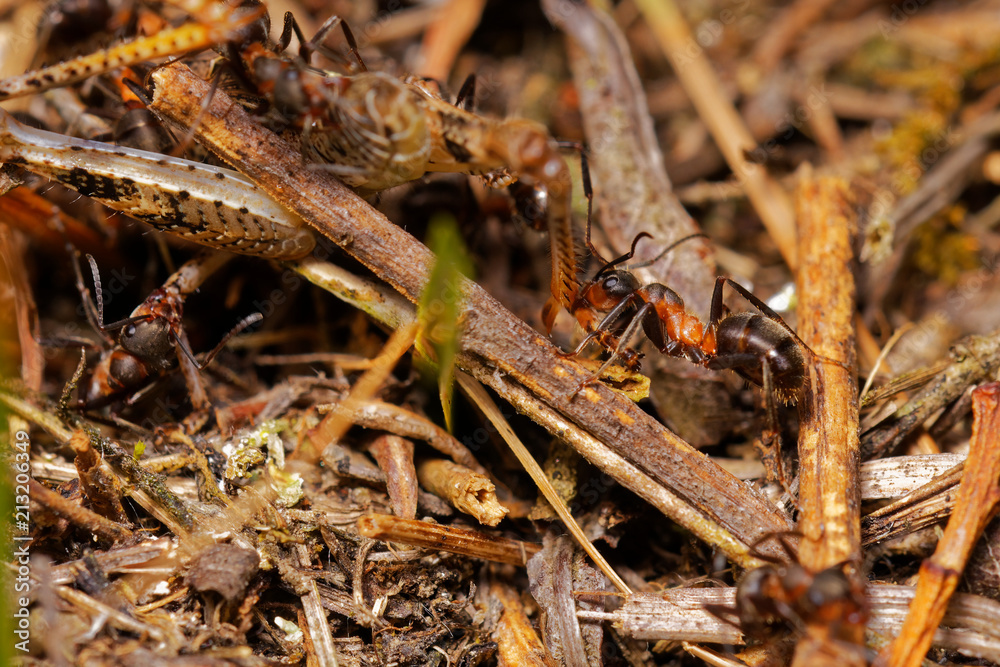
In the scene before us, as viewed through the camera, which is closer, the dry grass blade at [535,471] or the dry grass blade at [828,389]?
the dry grass blade at [828,389]

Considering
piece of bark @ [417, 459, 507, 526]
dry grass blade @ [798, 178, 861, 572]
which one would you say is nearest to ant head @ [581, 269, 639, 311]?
dry grass blade @ [798, 178, 861, 572]

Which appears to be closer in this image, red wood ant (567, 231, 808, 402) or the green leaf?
the green leaf

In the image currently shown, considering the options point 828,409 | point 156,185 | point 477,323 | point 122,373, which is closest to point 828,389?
point 828,409

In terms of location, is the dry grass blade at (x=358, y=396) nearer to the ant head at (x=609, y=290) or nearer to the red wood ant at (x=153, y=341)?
the red wood ant at (x=153, y=341)

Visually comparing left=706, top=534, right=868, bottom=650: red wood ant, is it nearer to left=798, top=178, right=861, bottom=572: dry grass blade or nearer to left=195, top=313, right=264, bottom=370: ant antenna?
left=798, top=178, right=861, bottom=572: dry grass blade

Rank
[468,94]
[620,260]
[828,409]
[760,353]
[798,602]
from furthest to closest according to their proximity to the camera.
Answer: [468,94] → [620,260] → [760,353] → [828,409] → [798,602]

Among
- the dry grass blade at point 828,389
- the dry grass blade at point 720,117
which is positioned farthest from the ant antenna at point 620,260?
the dry grass blade at point 720,117

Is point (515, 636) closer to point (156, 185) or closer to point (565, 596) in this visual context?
point (565, 596)
